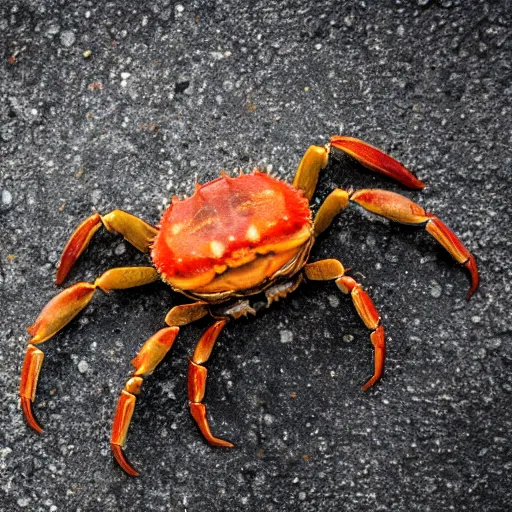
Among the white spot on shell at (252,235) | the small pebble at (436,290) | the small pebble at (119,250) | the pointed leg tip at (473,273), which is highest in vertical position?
the white spot on shell at (252,235)

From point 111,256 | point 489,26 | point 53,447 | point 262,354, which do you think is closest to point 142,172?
point 111,256

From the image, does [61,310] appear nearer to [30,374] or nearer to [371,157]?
[30,374]

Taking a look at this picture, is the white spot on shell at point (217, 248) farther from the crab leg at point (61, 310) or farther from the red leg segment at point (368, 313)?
the red leg segment at point (368, 313)

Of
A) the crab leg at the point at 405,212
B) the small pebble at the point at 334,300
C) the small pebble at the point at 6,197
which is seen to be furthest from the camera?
Result: the small pebble at the point at 6,197

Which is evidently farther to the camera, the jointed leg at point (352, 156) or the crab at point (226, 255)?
the jointed leg at point (352, 156)

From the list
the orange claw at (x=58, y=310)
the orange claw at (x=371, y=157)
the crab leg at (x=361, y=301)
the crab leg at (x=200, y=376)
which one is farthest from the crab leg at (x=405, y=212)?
the orange claw at (x=58, y=310)

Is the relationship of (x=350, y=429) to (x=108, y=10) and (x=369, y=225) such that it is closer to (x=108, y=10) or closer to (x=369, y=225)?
(x=369, y=225)
